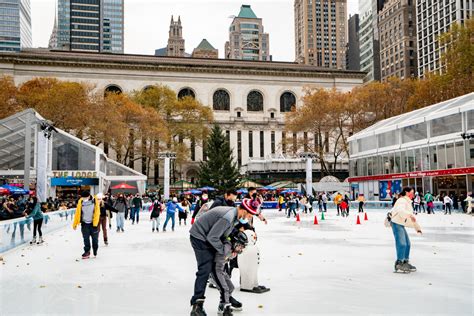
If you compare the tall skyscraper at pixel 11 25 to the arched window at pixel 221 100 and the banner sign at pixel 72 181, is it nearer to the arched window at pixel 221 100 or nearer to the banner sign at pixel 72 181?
the arched window at pixel 221 100

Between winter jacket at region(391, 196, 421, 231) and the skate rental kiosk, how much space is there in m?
17.0

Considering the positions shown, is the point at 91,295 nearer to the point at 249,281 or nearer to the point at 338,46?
the point at 249,281

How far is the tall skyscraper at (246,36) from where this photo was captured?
17550 cm

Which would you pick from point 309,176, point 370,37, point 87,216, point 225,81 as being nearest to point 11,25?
point 225,81

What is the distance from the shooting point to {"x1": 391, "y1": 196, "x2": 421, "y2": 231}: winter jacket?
8141 mm

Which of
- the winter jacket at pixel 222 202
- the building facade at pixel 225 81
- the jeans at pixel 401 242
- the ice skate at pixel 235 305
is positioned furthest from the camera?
the building facade at pixel 225 81

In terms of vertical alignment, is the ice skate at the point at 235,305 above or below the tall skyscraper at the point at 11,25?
below

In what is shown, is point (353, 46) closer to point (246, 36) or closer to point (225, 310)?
point (246, 36)

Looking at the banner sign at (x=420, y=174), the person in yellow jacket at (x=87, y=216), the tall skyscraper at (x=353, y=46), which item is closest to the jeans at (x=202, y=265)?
the person in yellow jacket at (x=87, y=216)

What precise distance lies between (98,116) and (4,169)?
18017 mm

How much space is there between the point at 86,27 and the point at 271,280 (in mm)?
169098

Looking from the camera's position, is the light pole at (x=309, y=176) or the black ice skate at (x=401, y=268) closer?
the black ice skate at (x=401, y=268)

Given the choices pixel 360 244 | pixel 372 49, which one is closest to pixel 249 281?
pixel 360 244

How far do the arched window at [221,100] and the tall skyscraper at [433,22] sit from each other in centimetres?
4356
